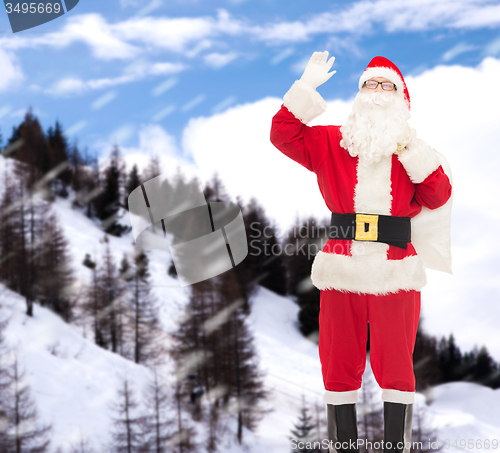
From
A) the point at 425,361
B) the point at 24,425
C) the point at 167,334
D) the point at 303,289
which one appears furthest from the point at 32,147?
the point at 425,361

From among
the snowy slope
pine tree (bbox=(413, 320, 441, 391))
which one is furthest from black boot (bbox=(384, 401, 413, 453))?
pine tree (bbox=(413, 320, 441, 391))

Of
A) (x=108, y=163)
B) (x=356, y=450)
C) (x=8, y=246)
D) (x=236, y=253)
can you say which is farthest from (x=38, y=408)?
(x=108, y=163)

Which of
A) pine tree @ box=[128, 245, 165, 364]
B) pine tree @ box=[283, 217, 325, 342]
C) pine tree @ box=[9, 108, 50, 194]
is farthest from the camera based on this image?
pine tree @ box=[9, 108, 50, 194]

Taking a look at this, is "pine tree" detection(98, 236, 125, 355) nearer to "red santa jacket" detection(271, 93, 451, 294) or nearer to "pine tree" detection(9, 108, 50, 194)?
"pine tree" detection(9, 108, 50, 194)

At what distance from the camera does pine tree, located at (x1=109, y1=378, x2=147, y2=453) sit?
22.1 m

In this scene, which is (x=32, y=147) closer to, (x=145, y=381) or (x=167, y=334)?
(x=167, y=334)

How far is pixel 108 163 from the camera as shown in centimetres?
4603

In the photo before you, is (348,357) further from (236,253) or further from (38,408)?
(38,408)

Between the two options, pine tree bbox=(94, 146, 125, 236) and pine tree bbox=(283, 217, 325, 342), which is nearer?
pine tree bbox=(283, 217, 325, 342)

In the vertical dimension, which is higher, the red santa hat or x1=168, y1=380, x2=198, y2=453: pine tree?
the red santa hat

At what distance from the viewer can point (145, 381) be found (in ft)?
85.9

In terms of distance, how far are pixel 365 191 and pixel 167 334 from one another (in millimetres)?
29084

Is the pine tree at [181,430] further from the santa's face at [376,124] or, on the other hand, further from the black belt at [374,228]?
the santa's face at [376,124]

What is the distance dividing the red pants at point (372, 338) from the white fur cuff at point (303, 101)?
936 mm
